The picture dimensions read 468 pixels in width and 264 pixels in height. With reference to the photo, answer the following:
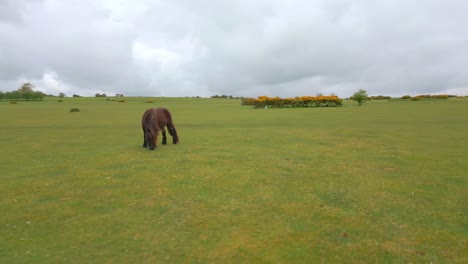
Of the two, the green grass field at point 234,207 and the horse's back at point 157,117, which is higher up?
the horse's back at point 157,117

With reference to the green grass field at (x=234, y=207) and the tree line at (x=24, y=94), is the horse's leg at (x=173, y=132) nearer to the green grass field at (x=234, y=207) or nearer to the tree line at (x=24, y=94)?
the green grass field at (x=234, y=207)

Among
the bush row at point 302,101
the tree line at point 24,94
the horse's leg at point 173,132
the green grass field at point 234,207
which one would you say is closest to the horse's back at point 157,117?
the horse's leg at point 173,132

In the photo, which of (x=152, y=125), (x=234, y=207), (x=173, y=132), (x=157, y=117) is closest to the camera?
(x=234, y=207)

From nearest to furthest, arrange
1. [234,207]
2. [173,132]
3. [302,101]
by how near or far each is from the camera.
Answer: [234,207] → [173,132] → [302,101]

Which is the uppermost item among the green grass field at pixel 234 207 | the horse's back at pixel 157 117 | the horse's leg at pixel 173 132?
the horse's back at pixel 157 117

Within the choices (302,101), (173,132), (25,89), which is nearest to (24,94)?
(25,89)

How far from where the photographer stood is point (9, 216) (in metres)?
7.26

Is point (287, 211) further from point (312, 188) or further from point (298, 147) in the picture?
point (298, 147)

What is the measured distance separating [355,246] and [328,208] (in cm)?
178

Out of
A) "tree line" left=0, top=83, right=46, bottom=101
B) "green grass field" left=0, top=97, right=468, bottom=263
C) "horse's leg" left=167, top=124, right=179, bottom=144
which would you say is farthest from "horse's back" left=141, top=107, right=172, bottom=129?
"tree line" left=0, top=83, right=46, bottom=101

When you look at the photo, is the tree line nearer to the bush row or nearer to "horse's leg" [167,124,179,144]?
the bush row

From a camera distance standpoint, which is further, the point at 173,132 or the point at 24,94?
the point at 24,94

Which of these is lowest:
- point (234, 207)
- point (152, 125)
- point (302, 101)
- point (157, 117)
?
point (234, 207)

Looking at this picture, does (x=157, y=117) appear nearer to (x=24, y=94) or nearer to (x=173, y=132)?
(x=173, y=132)
